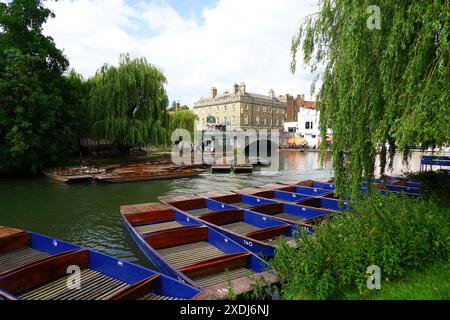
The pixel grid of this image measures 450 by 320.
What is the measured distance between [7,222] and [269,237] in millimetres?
8576

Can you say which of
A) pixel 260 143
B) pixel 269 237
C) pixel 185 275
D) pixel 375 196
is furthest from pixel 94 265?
pixel 260 143

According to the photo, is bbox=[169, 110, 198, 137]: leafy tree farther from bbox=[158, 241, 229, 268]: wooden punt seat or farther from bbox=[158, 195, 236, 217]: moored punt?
bbox=[158, 241, 229, 268]: wooden punt seat

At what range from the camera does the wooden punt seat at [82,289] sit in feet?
15.2

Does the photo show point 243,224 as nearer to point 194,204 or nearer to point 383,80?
point 194,204

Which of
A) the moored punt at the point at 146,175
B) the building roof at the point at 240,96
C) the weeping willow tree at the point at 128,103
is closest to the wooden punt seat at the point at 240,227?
the moored punt at the point at 146,175

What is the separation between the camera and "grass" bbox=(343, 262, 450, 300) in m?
3.43

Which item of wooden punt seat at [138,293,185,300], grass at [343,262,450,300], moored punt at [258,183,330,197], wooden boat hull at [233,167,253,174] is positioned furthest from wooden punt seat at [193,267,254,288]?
wooden boat hull at [233,167,253,174]

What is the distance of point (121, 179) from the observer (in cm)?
1708

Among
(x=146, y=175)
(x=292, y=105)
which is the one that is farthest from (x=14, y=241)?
(x=292, y=105)

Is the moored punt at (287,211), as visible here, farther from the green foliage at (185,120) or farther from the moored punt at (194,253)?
the green foliage at (185,120)

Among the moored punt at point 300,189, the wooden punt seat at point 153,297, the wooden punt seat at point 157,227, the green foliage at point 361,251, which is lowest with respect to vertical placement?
the wooden punt seat at point 153,297

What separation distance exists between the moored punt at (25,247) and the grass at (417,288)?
5.08 metres

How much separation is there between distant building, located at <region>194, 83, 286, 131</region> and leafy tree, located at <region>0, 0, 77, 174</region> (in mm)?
29629

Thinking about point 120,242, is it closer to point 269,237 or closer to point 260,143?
point 269,237
